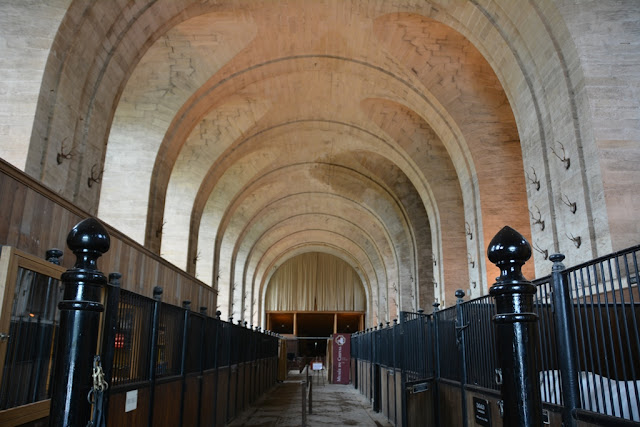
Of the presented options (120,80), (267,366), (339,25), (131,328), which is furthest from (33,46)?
(267,366)

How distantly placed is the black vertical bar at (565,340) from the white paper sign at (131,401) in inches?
132

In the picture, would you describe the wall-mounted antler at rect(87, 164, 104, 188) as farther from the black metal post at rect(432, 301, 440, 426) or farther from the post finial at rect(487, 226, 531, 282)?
the post finial at rect(487, 226, 531, 282)

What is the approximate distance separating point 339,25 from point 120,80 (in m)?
5.59

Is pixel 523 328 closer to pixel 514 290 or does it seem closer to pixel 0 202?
pixel 514 290

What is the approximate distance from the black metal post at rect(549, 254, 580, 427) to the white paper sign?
11.0 feet

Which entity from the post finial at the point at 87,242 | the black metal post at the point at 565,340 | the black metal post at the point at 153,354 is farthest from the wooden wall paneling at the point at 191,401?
the post finial at the point at 87,242

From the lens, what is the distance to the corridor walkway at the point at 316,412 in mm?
10414

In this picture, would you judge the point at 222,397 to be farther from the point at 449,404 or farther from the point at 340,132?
the point at 340,132

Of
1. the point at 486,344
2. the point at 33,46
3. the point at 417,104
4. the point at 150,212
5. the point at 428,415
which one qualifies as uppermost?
the point at 417,104

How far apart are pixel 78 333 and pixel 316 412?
11.1 m

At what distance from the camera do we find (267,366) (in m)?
17.1

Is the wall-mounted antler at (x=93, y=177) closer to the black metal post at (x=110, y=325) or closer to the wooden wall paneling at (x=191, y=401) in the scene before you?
the wooden wall paneling at (x=191, y=401)

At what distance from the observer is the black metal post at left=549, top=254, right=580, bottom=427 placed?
10.3 feet

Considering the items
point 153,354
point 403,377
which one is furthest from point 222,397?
point 153,354
